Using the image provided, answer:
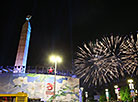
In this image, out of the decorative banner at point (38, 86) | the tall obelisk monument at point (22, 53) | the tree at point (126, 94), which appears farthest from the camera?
the tree at point (126, 94)

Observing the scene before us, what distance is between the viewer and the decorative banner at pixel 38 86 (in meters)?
17.6

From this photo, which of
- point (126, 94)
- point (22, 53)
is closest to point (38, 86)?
point (22, 53)

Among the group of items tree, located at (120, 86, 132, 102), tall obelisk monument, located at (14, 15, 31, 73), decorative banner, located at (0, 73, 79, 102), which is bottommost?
tree, located at (120, 86, 132, 102)

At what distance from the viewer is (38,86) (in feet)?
61.2

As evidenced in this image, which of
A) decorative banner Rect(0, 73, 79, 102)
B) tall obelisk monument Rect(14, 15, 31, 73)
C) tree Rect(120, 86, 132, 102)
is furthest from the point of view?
tree Rect(120, 86, 132, 102)

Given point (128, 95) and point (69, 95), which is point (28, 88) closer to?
point (69, 95)

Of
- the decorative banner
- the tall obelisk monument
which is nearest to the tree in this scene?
the decorative banner

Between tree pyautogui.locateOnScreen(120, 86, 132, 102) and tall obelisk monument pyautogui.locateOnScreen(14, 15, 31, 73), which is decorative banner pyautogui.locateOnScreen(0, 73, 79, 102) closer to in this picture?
tall obelisk monument pyautogui.locateOnScreen(14, 15, 31, 73)

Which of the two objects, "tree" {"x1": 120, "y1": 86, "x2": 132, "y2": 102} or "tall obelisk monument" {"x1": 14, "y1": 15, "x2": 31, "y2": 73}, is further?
"tree" {"x1": 120, "y1": 86, "x2": 132, "y2": 102}

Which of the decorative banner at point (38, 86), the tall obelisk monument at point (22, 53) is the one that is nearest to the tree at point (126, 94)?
the decorative banner at point (38, 86)

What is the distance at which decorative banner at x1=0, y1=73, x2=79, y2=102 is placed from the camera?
57.9ft

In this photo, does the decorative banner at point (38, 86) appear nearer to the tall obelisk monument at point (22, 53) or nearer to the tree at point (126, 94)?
the tall obelisk monument at point (22, 53)

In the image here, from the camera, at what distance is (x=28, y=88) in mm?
18094

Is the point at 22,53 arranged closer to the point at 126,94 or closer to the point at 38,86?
the point at 38,86
